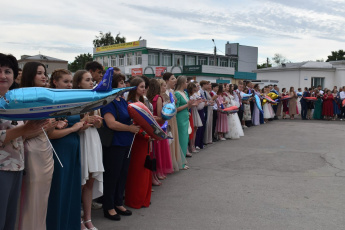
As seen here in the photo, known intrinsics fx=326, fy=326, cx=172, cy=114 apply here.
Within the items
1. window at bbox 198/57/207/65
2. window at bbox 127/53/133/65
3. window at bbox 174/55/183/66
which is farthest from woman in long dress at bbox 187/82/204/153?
window at bbox 198/57/207/65

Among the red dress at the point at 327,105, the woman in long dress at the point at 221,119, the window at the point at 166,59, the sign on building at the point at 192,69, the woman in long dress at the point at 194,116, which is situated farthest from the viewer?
the window at the point at 166,59

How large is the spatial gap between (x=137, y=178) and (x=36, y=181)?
2147 mm

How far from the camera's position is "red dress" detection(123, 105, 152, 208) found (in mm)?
4961

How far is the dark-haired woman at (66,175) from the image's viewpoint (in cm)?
348

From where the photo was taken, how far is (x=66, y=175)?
3.56 m

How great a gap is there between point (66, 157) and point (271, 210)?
3.06 m

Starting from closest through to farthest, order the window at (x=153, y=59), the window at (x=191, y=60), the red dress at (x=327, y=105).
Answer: the red dress at (x=327, y=105)
the window at (x=153, y=59)
the window at (x=191, y=60)

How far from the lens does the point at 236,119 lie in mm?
11984

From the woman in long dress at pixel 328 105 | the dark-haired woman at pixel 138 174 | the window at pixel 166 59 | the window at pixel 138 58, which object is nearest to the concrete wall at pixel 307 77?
the woman in long dress at pixel 328 105

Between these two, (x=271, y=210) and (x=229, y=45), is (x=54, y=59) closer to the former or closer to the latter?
(x=229, y=45)

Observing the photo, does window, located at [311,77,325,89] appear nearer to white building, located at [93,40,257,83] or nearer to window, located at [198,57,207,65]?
white building, located at [93,40,257,83]

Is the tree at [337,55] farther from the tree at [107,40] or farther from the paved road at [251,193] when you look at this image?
the paved road at [251,193]

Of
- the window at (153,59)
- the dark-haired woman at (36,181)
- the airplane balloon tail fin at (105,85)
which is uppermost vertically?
the window at (153,59)

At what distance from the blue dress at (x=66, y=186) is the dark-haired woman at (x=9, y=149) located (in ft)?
2.44
